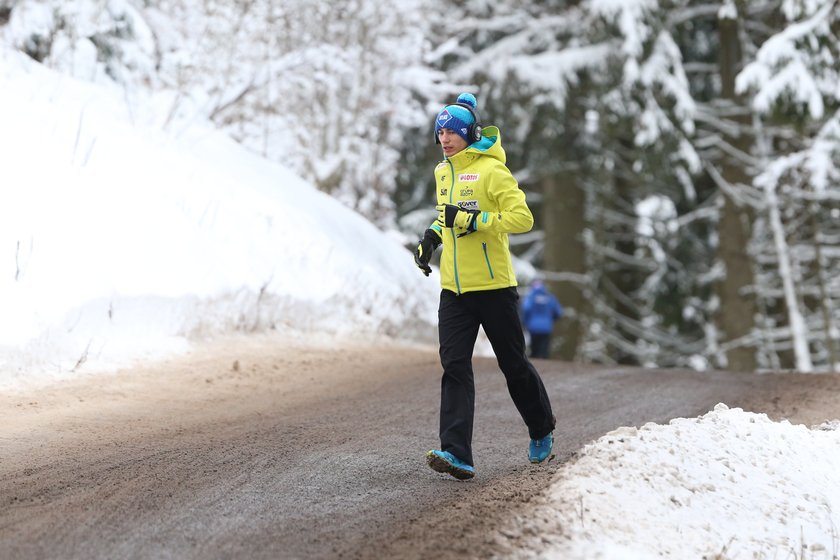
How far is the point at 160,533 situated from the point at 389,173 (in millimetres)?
17906

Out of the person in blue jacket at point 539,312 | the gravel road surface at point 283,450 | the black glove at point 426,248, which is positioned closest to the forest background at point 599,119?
the person in blue jacket at point 539,312

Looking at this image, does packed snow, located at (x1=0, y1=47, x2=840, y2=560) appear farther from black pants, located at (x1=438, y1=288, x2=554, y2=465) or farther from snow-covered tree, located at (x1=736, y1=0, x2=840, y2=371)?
snow-covered tree, located at (x1=736, y1=0, x2=840, y2=371)

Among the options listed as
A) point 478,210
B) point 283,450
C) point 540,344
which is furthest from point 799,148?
point 283,450

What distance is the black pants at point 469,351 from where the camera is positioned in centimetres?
568

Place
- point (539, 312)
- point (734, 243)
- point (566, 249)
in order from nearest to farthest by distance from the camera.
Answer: point (539, 312) < point (734, 243) < point (566, 249)

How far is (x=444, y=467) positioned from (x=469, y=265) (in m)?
1.09

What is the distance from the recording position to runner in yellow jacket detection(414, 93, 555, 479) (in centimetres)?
570

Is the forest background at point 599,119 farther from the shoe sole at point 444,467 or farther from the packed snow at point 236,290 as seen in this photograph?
the shoe sole at point 444,467

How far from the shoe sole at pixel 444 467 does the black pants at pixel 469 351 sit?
0.33 feet

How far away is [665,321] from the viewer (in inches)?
971

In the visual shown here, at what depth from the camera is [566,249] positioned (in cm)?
2125

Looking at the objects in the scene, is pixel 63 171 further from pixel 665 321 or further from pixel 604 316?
pixel 665 321

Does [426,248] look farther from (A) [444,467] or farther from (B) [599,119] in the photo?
(B) [599,119]

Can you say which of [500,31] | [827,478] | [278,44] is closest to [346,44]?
[278,44]
